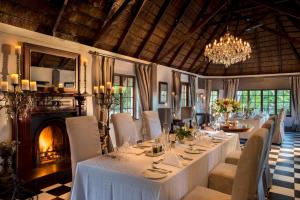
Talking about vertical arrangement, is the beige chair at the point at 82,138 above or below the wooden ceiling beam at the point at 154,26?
below

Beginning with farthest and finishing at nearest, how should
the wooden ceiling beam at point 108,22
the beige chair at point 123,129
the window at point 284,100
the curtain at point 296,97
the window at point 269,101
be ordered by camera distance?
the window at point 269,101 → the window at point 284,100 → the curtain at point 296,97 → the wooden ceiling beam at point 108,22 → the beige chair at point 123,129

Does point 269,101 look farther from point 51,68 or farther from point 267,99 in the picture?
point 51,68

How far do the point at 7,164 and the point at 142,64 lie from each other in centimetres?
445

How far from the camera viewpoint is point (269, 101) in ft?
32.6

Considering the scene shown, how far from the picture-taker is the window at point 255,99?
33.4ft

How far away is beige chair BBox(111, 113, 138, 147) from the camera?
3273mm

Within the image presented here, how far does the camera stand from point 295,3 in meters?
5.67

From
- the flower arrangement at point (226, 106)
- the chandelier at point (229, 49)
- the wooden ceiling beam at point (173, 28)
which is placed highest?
the wooden ceiling beam at point (173, 28)

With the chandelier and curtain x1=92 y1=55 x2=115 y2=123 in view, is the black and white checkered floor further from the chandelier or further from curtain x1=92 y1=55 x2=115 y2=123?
the chandelier

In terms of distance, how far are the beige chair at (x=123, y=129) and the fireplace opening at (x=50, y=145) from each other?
5.19ft

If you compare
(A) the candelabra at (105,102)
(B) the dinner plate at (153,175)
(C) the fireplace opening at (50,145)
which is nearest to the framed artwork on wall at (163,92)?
(A) the candelabra at (105,102)

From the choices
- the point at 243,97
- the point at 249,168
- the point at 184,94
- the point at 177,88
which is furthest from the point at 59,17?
the point at 243,97

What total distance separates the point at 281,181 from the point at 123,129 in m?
2.76

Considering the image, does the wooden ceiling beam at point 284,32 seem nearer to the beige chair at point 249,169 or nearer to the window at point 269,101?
the window at point 269,101
